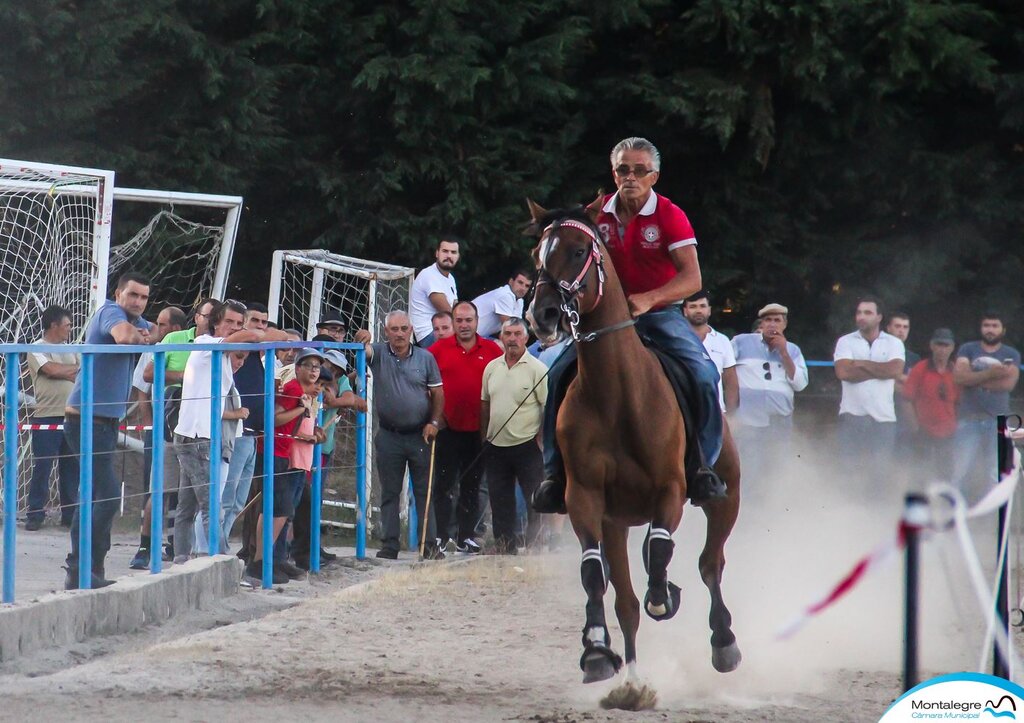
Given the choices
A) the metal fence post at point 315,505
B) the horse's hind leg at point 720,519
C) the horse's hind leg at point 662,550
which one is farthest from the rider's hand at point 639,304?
the metal fence post at point 315,505

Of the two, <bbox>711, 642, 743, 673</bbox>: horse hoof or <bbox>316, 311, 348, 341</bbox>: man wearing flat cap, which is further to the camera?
<bbox>316, 311, 348, 341</bbox>: man wearing flat cap

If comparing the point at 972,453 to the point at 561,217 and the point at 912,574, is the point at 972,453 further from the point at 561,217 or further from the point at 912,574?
the point at 912,574

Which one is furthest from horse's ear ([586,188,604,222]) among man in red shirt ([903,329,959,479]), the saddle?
man in red shirt ([903,329,959,479])

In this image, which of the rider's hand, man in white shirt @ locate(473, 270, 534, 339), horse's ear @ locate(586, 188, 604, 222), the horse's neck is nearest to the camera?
the horse's neck

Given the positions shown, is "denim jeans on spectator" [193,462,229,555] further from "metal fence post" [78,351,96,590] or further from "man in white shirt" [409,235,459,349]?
"man in white shirt" [409,235,459,349]

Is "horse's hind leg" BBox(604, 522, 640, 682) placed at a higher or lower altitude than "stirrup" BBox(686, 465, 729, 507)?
lower

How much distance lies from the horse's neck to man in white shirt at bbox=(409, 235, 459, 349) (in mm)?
6949

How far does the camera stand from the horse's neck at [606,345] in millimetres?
6871

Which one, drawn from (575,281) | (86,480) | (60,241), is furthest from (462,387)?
(575,281)

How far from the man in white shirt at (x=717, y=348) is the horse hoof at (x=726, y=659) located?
545cm

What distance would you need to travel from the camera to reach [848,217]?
20156 millimetres

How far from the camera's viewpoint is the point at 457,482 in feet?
42.5

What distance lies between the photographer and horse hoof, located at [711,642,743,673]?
7.38 m

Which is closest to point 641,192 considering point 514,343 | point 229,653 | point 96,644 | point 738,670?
point 738,670
